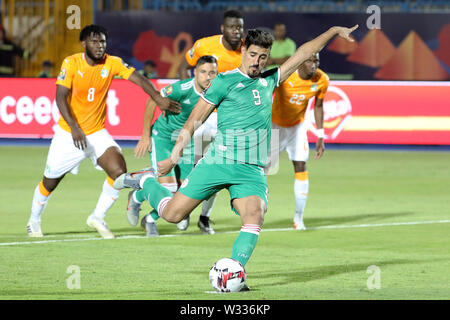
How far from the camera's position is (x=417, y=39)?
26.0 meters

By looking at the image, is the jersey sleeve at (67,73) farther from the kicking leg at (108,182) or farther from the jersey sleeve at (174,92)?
the jersey sleeve at (174,92)

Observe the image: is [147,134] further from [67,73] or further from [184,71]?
[184,71]

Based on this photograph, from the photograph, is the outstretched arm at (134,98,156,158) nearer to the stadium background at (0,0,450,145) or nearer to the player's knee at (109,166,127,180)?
the player's knee at (109,166,127,180)

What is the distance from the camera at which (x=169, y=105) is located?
34.8 ft

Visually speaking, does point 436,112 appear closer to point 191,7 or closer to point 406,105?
point 406,105

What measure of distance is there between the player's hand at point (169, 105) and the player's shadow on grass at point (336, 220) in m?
1.83

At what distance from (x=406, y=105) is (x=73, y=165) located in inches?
399

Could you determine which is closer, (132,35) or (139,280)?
(139,280)

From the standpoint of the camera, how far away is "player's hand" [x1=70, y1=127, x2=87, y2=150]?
1042cm

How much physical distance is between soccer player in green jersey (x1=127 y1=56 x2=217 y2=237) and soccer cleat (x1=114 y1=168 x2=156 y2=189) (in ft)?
1.23

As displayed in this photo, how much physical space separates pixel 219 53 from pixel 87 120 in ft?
6.08

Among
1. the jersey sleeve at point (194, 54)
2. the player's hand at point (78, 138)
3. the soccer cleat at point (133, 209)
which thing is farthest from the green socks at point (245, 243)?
the jersey sleeve at point (194, 54)

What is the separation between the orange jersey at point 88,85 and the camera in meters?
10.5

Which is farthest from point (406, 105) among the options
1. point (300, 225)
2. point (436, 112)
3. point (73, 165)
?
point (73, 165)
